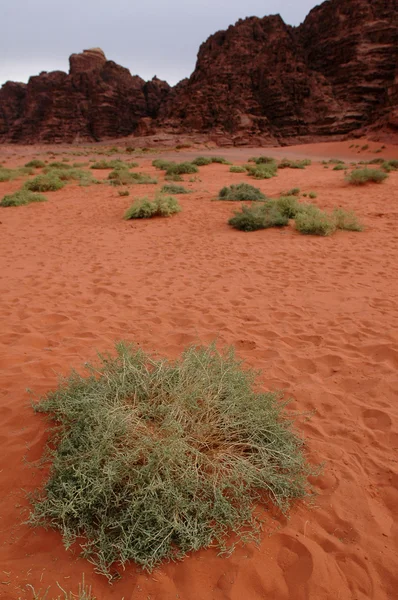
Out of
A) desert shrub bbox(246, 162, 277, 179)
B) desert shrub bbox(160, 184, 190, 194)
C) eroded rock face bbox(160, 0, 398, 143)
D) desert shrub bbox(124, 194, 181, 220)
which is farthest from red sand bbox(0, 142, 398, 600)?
eroded rock face bbox(160, 0, 398, 143)

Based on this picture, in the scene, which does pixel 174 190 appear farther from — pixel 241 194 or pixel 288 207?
pixel 288 207

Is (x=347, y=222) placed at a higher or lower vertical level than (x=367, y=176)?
lower

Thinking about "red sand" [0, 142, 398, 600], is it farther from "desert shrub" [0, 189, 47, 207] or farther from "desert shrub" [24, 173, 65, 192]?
"desert shrub" [24, 173, 65, 192]

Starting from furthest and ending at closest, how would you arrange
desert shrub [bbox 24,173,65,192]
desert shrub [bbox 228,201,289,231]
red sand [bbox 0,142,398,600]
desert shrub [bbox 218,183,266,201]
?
desert shrub [bbox 24,173,65,192] → desert shrub [bbox 218,183,266,201] → desert shrub [bbox 228,201,289,231] → red sand [bbox 0,142,398,600]

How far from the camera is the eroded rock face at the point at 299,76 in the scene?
4444 centimetres

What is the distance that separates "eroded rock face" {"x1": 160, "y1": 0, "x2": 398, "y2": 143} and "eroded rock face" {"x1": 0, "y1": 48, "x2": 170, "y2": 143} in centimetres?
1459

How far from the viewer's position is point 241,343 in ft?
13.3

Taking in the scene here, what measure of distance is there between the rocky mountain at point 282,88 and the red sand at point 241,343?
113ft

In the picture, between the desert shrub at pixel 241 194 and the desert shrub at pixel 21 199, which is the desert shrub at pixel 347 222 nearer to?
the desert shrub at pixel 241 194

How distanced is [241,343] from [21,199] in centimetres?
1056

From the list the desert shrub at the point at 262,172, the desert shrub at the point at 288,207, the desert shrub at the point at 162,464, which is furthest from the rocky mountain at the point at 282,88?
the desert shrub at the point at 162,464

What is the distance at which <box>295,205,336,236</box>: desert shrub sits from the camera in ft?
26.5

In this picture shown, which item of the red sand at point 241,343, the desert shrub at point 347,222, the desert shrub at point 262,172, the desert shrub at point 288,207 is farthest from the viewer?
the desert shrub at point 262,172

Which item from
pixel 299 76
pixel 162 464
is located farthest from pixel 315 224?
pixel 299 76
